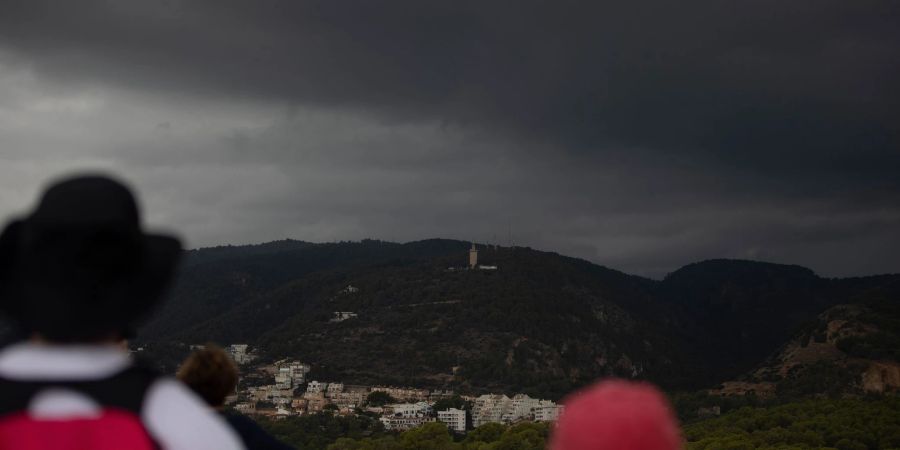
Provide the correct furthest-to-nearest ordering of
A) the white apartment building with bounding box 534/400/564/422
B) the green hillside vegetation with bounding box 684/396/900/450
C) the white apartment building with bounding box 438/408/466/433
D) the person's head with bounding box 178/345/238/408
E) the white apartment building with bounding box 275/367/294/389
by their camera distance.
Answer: the white apartment building with bounding box 275/367/294/389 → the white apartment building with bounding box 534/400/564/422 → the white apartment building with bounding box 438/408/466/433 → the green hillside vegetation with bounding box 684/396/900/450 → the person's head with bounding box 178/345/238/408

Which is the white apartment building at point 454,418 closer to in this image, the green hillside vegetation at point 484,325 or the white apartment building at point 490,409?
the white apartment building at point 490,409

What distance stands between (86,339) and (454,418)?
84134 mm

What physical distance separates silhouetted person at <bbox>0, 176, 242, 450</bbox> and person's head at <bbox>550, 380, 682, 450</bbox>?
79 centimetres

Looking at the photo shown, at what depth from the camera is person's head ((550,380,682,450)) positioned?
1.92 metres

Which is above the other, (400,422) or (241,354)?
(241,354)

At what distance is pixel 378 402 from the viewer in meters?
94.1

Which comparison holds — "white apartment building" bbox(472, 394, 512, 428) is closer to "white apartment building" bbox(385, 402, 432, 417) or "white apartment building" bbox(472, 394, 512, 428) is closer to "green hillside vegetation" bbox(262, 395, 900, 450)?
"white apartment building" bbox(385, 402, 432, 417)

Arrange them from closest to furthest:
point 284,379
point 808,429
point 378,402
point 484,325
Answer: point 808,429
point 378,402
point 284,379
point 484,325

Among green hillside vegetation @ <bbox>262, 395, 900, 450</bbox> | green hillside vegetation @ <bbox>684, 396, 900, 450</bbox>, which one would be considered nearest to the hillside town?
green hillside vegetation @ <bbox>262, 395, 900, 450</bbox>

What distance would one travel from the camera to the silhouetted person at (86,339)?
2027 millimetres

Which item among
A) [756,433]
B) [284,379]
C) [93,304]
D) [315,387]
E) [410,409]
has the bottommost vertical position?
[410,409]

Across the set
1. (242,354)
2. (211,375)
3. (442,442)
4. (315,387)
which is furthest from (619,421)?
(242,354)

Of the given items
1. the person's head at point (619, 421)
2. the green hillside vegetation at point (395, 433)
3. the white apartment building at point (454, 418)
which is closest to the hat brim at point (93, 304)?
the person's head at point (619, 421)

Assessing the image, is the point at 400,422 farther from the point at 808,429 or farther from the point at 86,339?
the point at 86,339
